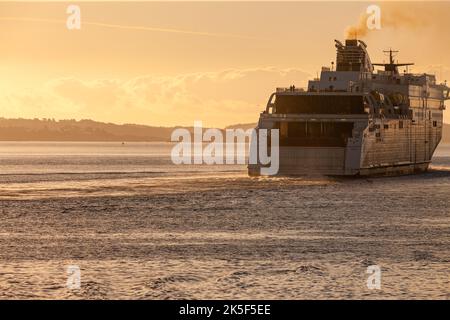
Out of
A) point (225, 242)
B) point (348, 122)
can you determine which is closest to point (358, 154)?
point (348, 122)

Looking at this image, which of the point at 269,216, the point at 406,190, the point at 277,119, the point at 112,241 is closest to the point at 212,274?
the point at 112,241

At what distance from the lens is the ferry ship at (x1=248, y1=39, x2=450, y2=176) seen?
7819 centimetres

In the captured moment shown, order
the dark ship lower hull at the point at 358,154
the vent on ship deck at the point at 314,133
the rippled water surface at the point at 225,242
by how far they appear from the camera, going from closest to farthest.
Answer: the rippled water surface at the point at 225,242 < the dark ship lower hull at the point at 358,154 < the vent on ship deck at the point at 314,133

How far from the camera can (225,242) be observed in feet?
123

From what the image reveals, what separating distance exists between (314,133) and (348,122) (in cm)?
307

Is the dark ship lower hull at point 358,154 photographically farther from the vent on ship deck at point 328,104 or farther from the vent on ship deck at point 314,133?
the vent on ship deck at point 328,104

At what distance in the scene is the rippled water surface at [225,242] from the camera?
27.2 m

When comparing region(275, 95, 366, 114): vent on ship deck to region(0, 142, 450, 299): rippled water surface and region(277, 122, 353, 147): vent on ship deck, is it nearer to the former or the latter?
region(277, 122, 353, 147): vent on ship deck

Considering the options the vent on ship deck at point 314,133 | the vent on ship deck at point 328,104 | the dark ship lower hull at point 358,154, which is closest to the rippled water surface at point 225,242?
the dark ship lower hull at point 358,154
